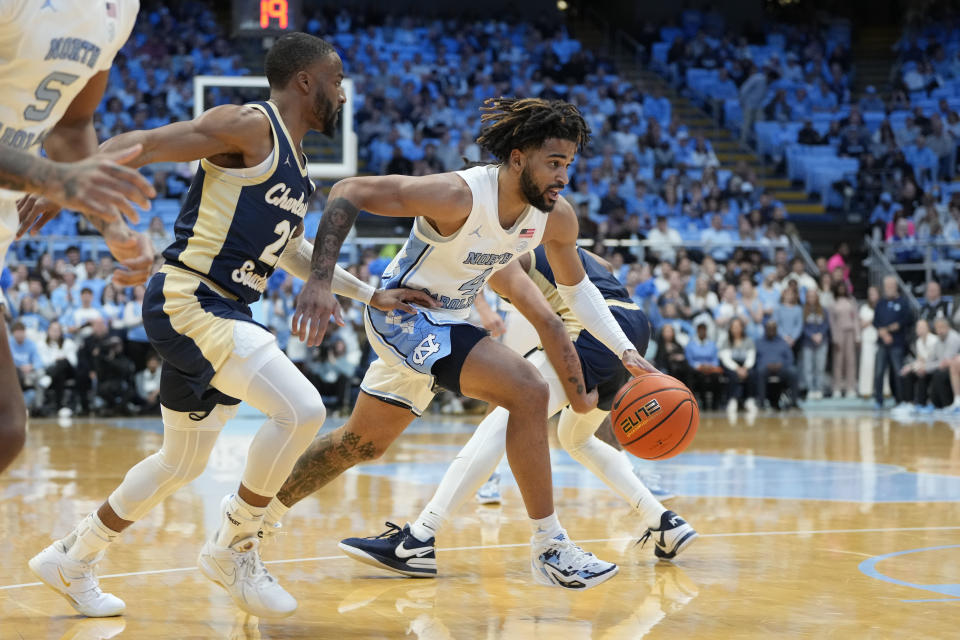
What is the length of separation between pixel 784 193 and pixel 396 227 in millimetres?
8204

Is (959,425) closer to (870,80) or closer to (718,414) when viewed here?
(718,414)

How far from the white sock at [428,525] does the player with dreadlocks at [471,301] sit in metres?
0.02

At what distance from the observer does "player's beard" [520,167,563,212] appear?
4805 millimetres

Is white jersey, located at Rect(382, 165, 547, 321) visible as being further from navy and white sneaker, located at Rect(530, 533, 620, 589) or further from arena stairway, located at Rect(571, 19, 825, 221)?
arena stairway, located at Rect(571, 19, 825, 221)

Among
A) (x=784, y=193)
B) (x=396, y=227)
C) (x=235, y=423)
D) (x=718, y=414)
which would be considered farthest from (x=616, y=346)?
(x=784, y=193)

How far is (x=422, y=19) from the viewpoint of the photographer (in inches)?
976

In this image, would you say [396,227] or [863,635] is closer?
[863,635]

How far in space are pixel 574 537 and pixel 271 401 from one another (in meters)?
2.39

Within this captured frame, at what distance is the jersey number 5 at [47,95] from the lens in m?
3.25

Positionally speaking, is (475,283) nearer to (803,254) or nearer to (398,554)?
(398,554)

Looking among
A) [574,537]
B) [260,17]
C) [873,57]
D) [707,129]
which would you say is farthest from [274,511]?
[873,57]

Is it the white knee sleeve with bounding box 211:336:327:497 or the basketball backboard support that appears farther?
the basketball backboard support

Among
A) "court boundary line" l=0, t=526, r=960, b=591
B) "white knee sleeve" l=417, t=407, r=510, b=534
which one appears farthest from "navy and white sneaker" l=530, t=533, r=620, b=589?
"court boundary line" l=0, t=526, r=960, b=591

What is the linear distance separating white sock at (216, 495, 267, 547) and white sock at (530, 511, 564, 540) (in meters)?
1.10
